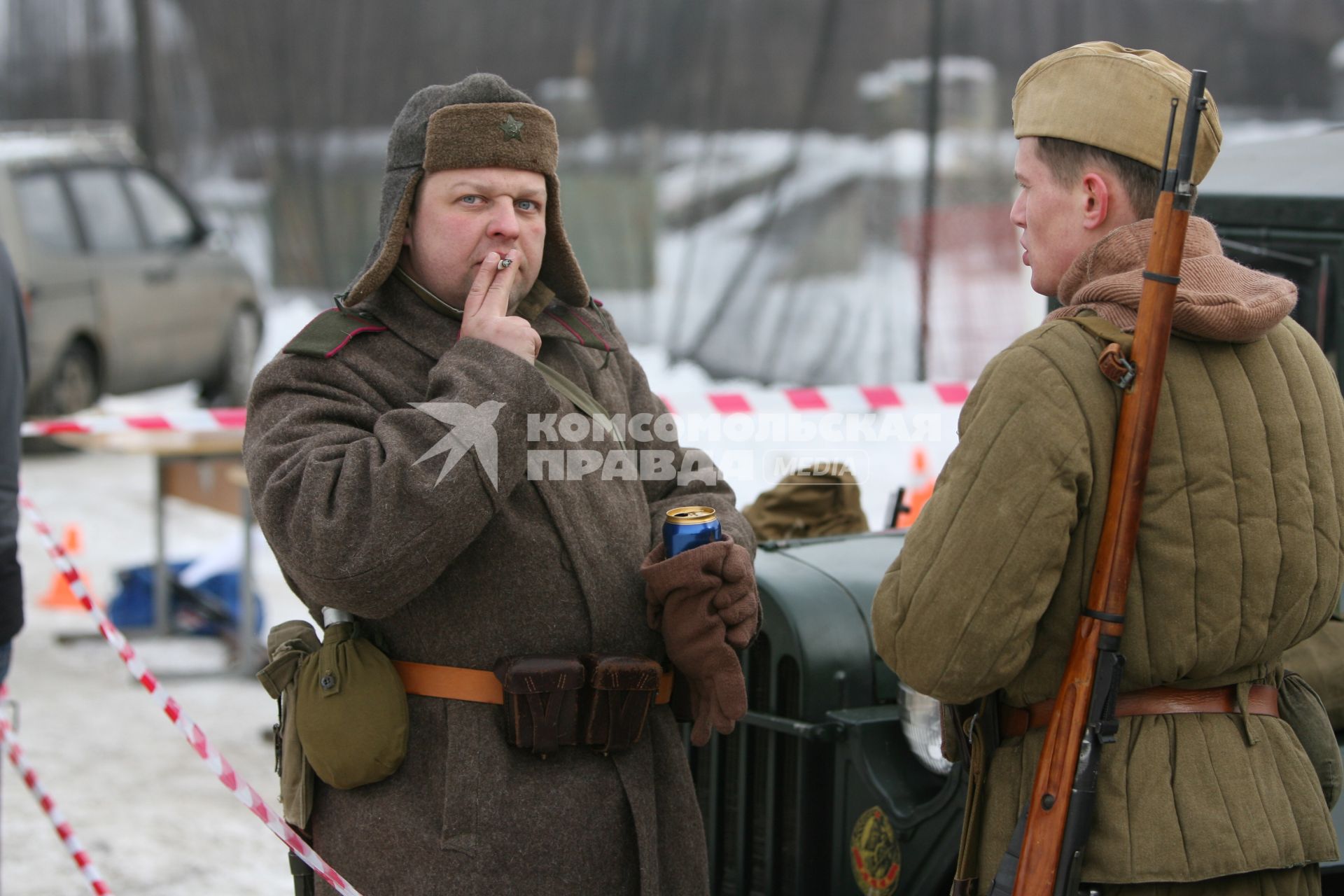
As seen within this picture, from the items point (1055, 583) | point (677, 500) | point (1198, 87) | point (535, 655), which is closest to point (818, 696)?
point (677, 500)

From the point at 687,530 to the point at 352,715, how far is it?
581 millimetres

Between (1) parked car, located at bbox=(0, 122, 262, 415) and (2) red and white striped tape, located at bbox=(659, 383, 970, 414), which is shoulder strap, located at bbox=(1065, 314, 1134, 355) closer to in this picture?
(2) red and white striped tape, located at bbox=(659, 383, 970, 414)

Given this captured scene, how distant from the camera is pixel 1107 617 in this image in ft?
6.00

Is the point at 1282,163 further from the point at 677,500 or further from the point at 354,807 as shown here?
the point at 354,807

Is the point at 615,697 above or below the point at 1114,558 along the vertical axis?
below

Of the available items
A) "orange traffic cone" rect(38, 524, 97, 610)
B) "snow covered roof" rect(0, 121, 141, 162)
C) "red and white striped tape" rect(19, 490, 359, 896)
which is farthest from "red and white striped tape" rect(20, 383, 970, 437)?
"snow covered roof" rect(0, 121, 141, 162)

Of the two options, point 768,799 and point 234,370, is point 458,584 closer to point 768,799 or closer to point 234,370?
point 768,799

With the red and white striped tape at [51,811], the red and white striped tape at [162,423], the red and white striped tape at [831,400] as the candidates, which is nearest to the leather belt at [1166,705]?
the red and white striped tape at [51,811]

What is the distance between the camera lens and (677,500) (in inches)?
99.2

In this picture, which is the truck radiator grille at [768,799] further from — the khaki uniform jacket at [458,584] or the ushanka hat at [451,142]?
the ushanka hat at [451,142]

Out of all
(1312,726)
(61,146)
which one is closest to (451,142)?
(1312,726)

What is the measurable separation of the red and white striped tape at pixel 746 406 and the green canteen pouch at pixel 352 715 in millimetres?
3504

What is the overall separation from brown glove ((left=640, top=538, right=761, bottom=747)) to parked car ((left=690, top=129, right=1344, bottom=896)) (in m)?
0.59

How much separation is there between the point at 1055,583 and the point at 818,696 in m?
1.16
